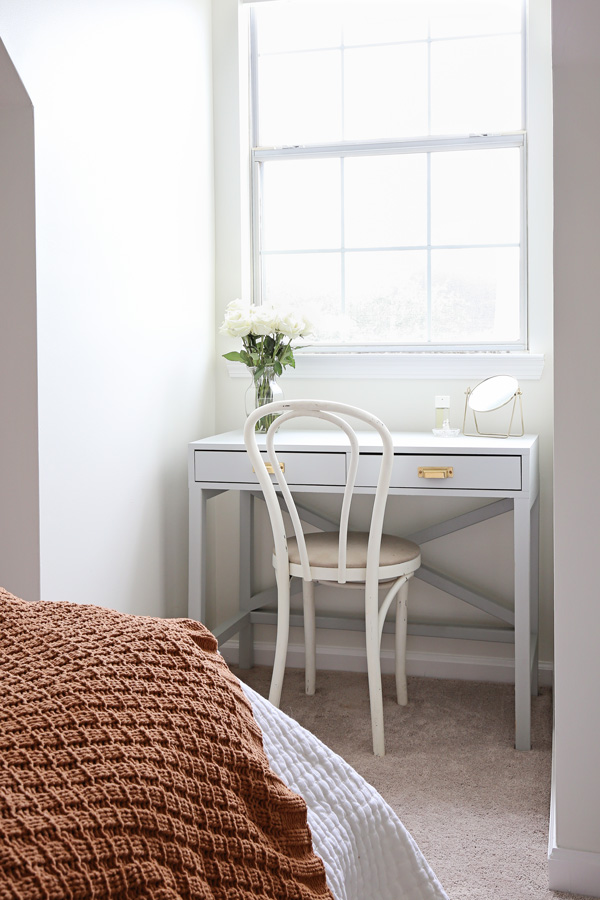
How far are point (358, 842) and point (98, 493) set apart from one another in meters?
1.44

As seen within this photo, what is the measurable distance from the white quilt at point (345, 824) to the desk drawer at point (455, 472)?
1412 mm

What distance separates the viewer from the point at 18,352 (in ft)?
6.17

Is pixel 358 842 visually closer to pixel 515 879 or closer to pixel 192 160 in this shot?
pixel 515 879

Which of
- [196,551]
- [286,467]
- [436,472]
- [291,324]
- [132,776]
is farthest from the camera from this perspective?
[291,324]

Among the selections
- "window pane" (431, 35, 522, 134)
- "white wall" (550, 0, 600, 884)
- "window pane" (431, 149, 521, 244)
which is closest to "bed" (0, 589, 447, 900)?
"white wall" (550, 0, 600, 884)

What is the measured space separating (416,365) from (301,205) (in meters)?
0.78

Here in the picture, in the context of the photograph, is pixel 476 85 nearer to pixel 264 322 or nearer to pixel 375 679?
pixel 264 322

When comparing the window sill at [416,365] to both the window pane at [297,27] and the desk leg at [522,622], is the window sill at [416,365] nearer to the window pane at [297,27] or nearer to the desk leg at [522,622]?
the desk leg at [522,622]

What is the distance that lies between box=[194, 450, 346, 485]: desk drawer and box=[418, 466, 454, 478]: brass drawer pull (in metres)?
0.23

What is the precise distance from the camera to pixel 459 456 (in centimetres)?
229

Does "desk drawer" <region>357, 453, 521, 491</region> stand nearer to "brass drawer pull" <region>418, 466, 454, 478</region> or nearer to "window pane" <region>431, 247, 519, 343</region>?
"brass drawer pull" <region>418, 466, 454, 478</region>

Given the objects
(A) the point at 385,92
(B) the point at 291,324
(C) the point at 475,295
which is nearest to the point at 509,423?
(C) the point at 475,295

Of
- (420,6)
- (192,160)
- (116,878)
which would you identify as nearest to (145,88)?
(192,160)

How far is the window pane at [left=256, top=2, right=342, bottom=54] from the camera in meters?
2.95
